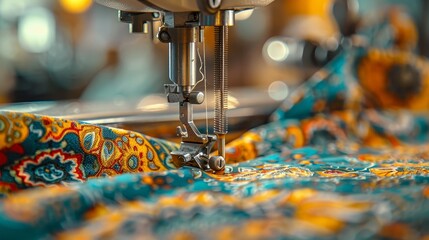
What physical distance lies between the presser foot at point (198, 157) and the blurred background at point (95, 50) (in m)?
1.75

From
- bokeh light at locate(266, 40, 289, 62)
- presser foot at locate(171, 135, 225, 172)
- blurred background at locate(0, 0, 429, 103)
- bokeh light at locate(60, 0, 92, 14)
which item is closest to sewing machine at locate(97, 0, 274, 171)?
presser foot at locate(171, 135, 225, 172)

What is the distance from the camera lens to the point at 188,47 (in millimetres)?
914

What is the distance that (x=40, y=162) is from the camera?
80 centimetres

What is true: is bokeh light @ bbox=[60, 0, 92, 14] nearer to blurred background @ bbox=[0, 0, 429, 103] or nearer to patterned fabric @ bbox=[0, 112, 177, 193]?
blurred background @ bbox=[0, 0, 429, 103]

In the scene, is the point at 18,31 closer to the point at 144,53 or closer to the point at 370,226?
the point at 144,53

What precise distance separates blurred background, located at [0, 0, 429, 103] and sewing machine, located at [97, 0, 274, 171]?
174 cm

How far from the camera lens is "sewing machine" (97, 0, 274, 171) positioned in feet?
2.82

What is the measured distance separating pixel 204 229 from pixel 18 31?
257cm

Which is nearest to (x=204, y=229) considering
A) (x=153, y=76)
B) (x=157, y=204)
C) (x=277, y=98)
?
(x=157, y=204)

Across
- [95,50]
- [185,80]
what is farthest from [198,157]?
[95,50]

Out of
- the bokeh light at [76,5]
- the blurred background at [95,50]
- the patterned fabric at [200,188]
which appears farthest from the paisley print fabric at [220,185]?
the bokeh light at [76,5]

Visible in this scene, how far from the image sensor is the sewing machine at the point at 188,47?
0.86 m

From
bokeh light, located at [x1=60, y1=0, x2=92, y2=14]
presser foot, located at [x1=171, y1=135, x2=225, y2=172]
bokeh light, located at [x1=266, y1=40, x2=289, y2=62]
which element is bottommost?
presser foot, located at [x1=171, y1=135, x2=225, y2=172]

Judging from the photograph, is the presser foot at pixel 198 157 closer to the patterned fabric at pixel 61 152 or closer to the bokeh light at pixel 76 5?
the patterned fabric at pixel 61 152
